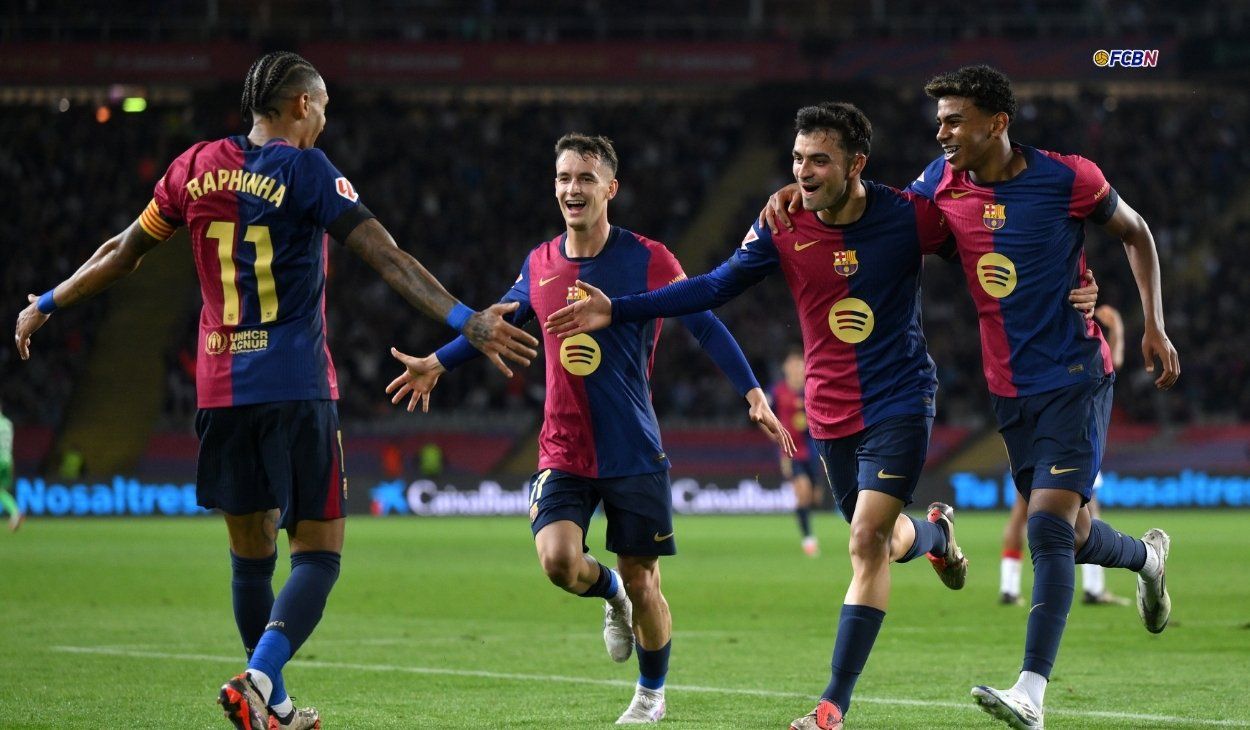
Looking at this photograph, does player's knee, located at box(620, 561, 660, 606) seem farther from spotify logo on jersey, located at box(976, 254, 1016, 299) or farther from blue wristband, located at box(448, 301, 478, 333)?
blue wristband, located at box(448, 301, 478, 333)

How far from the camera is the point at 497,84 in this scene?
36188 millimetres

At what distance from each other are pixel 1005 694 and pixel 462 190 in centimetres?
3274

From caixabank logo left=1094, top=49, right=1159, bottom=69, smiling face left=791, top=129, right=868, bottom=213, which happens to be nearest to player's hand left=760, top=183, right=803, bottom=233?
smiling face left=791, top=129, right=868, bottom=213

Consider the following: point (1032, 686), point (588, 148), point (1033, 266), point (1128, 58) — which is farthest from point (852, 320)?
point (1128, 58)

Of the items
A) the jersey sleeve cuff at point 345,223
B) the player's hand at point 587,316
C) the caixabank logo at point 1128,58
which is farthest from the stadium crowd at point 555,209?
the jersey sleeve cuff at point 345,223

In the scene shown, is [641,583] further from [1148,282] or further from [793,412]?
A: [793,412]

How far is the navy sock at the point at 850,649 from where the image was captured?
21.5ft

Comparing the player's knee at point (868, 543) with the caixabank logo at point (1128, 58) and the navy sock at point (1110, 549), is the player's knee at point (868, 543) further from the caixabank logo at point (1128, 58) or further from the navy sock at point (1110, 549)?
the caixabank logo at point (1128, 58)

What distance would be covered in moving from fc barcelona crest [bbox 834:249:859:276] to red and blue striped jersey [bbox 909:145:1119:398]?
0.46 metres

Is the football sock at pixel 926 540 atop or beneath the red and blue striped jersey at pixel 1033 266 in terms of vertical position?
beneath

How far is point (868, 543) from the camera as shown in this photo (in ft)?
22.7

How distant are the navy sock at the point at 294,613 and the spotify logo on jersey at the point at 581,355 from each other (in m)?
1.64

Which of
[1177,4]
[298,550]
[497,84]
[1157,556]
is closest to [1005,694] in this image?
[1157,556]

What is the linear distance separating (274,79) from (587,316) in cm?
153
